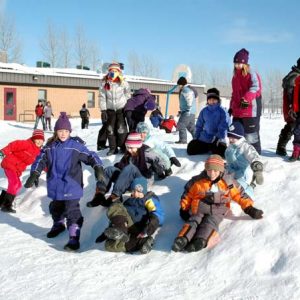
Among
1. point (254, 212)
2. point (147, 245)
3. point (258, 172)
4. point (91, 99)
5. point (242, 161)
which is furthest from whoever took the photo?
point (91, 99)

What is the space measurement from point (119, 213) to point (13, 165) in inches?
113

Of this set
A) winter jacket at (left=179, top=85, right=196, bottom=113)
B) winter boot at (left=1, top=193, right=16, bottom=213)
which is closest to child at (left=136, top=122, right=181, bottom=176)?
winter jacket at (left=179, top=85, right=196, bottom=113)

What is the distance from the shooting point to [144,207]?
4852 mm

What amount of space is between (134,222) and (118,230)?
1.55 feet

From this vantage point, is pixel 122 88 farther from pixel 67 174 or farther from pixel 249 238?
pixel 249 238

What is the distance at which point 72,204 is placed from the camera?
5.05 meters

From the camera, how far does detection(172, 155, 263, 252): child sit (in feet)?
14.0

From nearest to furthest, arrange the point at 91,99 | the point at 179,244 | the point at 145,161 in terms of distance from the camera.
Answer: the point at 179,244, the point at 145,161, the point at 91,99

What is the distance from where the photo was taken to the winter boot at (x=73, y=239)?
472 cm

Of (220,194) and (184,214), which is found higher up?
(220,194)

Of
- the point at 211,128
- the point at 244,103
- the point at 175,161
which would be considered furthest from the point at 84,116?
the point at 244,103

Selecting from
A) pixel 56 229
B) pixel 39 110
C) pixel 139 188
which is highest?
pixel 39 110

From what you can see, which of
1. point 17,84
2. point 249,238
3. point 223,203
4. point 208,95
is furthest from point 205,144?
point 17,84

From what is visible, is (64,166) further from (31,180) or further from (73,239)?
(73,239)
